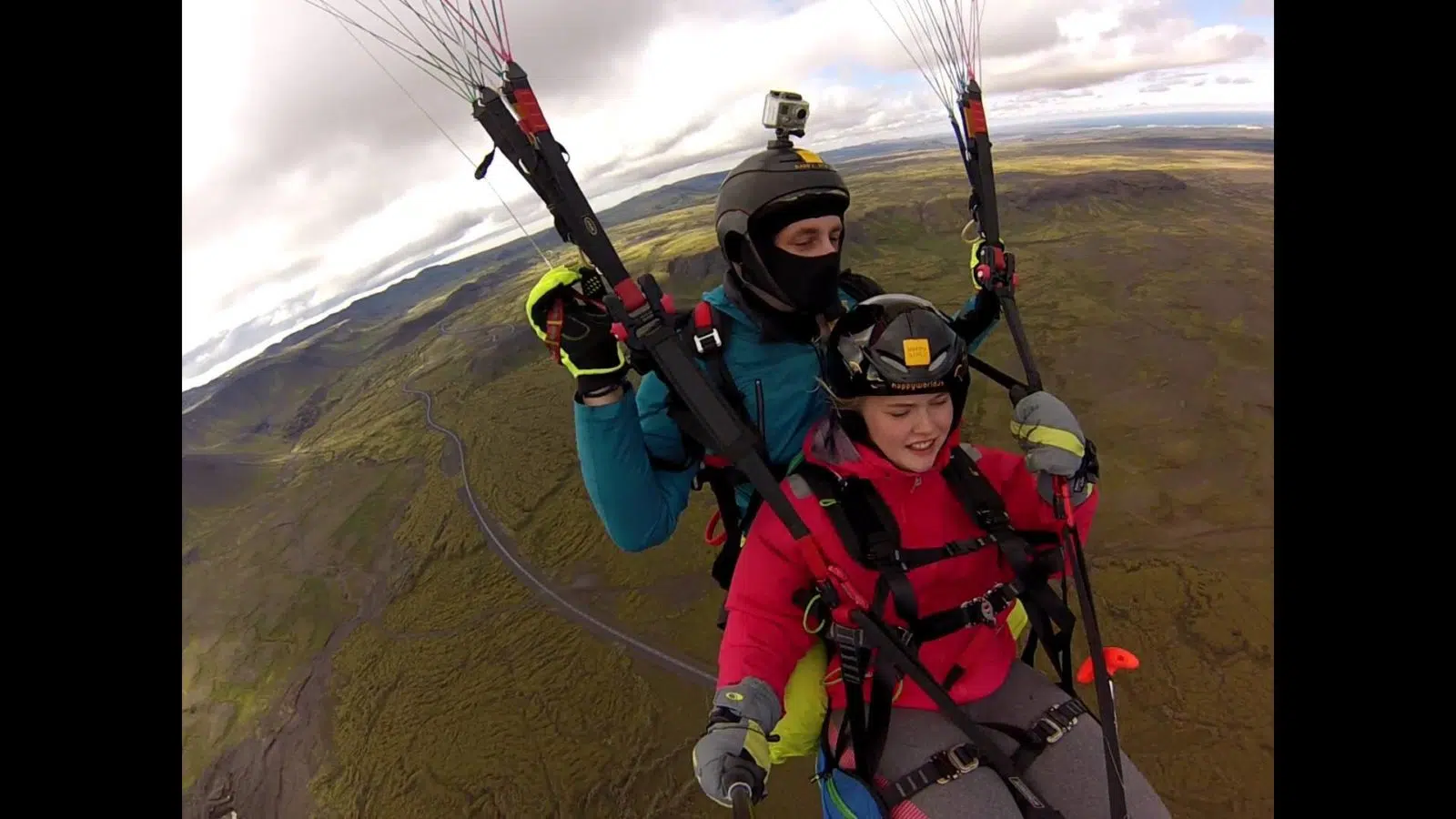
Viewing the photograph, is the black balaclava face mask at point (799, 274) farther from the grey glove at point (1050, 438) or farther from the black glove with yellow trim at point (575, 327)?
the grey glove at point (1050, 438)

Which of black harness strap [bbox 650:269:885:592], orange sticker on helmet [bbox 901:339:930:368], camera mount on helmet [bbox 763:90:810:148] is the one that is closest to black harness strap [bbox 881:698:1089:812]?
black harness strap [bbox 650:269:885:592]

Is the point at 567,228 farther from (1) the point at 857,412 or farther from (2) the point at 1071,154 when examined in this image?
(2) the point at 1071,154

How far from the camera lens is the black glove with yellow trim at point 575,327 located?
212 centimetres

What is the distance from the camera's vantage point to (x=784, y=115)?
2873 millimetres

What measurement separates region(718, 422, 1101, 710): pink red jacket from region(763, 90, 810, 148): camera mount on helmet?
1526mm

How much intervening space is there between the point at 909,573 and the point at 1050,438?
83 cm

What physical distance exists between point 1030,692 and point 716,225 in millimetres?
2728

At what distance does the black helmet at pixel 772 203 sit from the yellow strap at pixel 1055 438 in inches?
44.2

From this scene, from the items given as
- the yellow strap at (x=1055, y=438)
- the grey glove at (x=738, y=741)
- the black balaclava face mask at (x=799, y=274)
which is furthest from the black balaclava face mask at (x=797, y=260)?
the grey glove at (x=738, y=741)

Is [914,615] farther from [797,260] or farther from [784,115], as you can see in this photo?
[784,115]

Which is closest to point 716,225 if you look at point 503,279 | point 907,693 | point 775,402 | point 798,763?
point 775,402

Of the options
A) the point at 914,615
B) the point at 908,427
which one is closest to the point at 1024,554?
the point at 914,615

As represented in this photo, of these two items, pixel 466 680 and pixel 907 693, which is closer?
pixel 907 693
